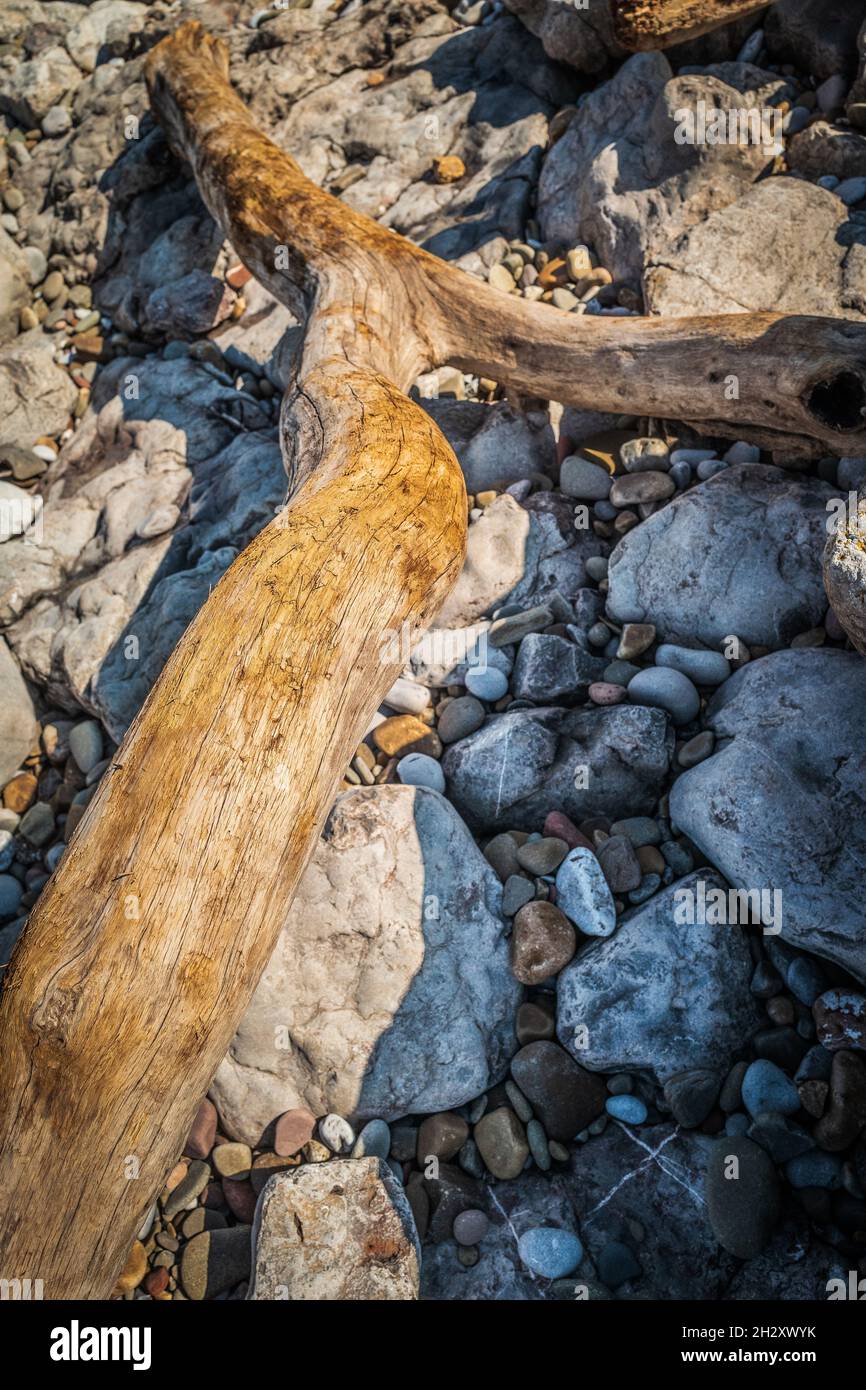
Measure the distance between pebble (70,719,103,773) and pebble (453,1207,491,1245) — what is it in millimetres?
3031

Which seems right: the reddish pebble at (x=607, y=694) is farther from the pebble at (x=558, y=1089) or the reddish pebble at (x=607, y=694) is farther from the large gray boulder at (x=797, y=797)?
the pebble at (x=558, y=1089)

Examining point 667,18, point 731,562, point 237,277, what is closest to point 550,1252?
point 731,562

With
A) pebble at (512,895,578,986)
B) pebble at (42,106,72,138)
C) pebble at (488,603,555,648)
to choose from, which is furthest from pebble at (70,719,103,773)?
pebble at (42,106,72,138)

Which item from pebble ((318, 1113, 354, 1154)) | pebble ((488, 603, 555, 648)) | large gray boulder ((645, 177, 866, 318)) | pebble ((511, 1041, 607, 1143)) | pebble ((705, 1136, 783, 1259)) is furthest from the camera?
large gray boulder ((645, 177, 866, 318))

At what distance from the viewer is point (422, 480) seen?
3398 mm

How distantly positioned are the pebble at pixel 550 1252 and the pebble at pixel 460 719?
2027 millimetres

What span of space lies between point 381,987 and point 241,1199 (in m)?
0.93

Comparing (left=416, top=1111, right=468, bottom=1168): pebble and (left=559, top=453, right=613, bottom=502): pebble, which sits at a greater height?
(left=559, top=453, right=613, bottom=502): pebble

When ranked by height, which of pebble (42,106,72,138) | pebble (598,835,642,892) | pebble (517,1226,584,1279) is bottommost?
pebble (517,1226,584,1279)

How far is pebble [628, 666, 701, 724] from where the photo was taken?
3791mm

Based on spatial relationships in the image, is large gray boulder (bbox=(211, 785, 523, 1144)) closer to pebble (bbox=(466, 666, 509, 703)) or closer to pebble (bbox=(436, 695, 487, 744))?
pebble (bbox=(436, 695, 487, 744))

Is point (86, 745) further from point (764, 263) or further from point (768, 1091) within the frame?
point (764, 263)

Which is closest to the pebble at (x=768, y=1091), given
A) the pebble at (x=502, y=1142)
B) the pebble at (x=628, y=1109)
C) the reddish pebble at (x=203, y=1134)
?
the pebble at (x=628, y=1109)

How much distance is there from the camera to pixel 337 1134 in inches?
130
